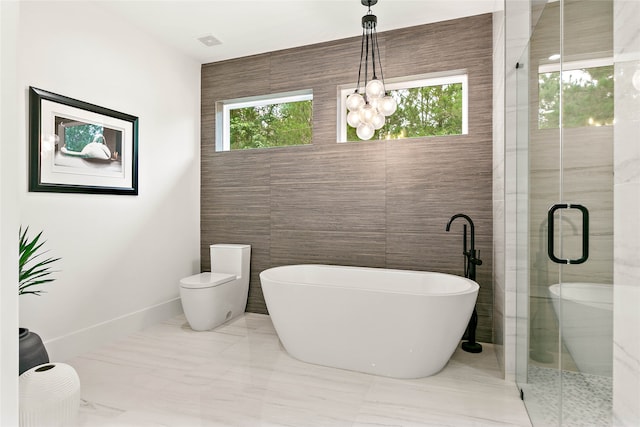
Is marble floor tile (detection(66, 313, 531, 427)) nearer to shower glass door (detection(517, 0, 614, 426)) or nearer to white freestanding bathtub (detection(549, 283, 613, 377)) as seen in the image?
shower glass door (detection(517, 0, 614, 426))

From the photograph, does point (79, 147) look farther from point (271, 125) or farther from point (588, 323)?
point (588, 323)

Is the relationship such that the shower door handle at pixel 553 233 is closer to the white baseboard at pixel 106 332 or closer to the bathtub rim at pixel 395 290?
the bathtub rim at pixel 395 290

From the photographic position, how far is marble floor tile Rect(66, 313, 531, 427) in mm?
1927

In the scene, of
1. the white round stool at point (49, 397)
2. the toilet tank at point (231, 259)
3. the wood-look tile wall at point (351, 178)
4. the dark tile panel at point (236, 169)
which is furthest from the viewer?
the dark tile panel at point (236, 169)

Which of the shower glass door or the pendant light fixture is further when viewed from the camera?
the pendant light fixture

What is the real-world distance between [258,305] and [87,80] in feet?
8.15

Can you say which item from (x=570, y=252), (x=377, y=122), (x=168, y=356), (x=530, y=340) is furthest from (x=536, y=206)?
(x=168, y=356)

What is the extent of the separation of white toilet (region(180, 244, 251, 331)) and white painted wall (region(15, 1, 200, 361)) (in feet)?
1.34

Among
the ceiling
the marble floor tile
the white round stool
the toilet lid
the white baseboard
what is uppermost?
the ceiling

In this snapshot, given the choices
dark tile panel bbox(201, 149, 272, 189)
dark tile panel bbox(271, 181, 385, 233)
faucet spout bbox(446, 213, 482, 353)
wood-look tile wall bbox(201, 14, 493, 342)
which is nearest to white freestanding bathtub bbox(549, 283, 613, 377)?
faucet spout bbox(446, 213, 482, 353)

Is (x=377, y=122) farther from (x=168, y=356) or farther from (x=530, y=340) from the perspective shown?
(x=168, y=356)

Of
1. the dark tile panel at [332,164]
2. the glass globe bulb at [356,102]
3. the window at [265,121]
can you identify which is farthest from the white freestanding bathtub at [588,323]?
→ the window at [265,121]

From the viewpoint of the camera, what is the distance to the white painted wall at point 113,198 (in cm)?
251

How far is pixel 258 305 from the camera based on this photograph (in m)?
3.82
